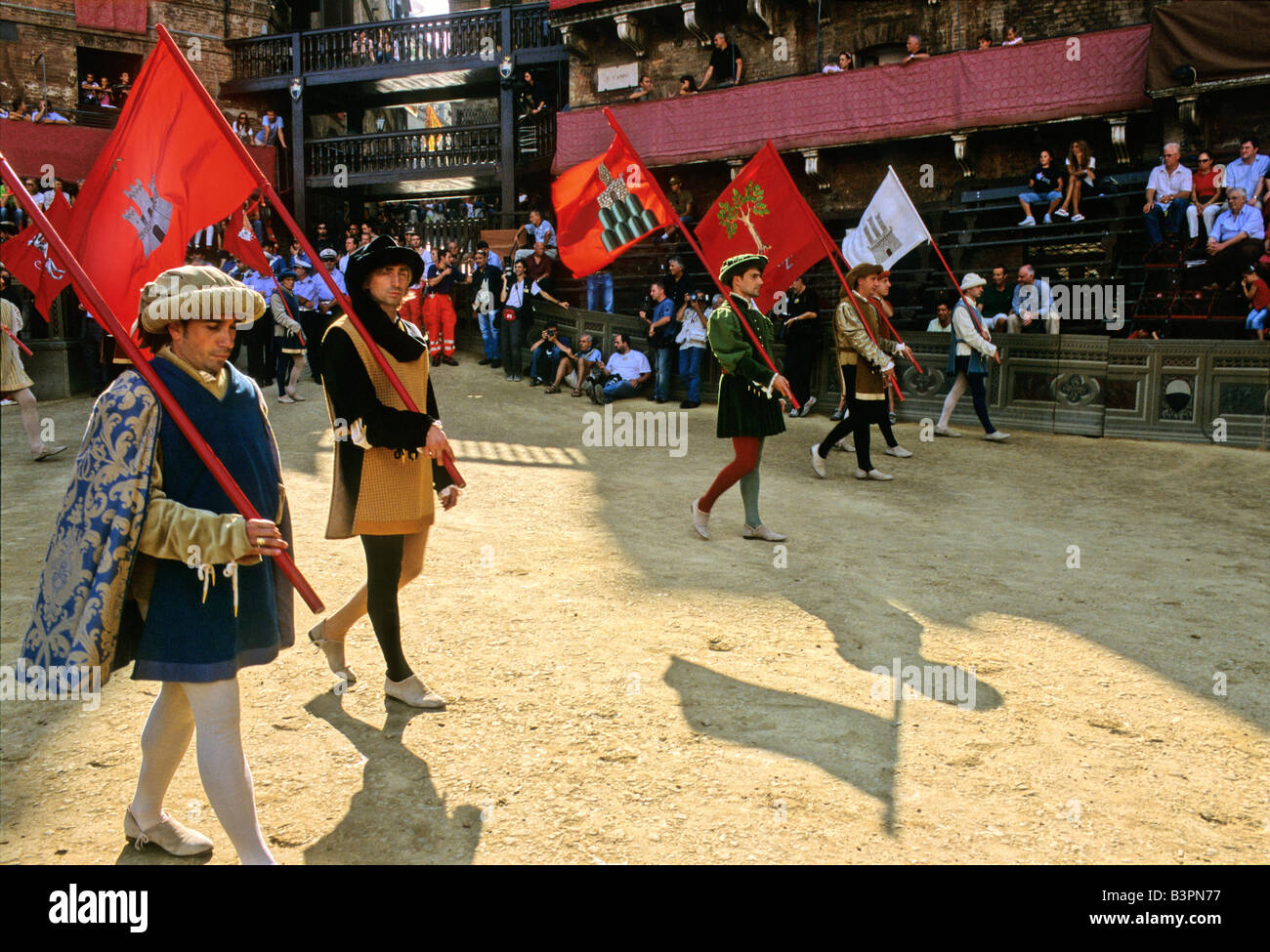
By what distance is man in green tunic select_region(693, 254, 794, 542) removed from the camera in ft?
23.9

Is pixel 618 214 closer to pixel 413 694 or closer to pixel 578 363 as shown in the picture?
pixel 413 694

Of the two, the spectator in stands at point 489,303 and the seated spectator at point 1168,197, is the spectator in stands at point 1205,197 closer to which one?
the seated spectator at point 1168,197

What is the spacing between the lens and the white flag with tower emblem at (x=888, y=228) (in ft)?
38.4

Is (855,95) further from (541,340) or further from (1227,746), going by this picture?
(1227,746)

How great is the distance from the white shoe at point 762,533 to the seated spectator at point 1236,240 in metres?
8.19

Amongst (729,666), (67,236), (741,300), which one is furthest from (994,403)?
(67,236)

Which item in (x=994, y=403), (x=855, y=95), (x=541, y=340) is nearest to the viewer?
(x=994, y=403)

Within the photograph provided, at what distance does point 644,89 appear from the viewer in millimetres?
20438

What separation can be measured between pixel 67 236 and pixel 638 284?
17.7 metres

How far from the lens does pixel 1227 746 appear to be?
4219 mm

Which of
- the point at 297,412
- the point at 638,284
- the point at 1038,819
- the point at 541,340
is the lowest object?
the point at 1038,819

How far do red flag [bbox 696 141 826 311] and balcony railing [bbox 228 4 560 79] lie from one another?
14.9m

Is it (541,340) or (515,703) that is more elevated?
(541,340)

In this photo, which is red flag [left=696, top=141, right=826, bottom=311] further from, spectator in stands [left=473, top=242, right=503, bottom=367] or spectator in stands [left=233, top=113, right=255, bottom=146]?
spectator in stands [left=233, top=113, right=255, bottom=146]
